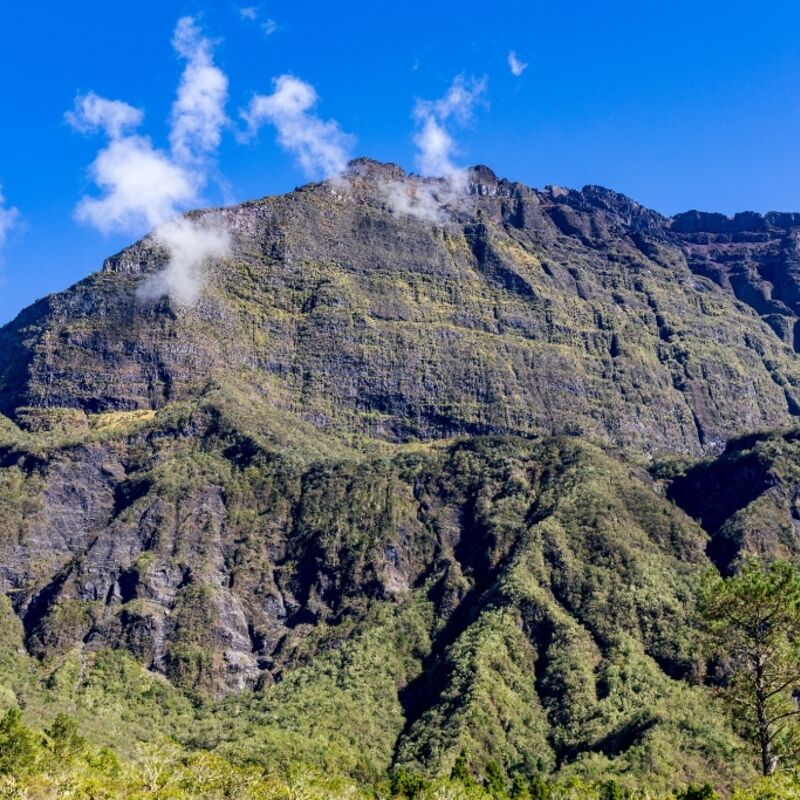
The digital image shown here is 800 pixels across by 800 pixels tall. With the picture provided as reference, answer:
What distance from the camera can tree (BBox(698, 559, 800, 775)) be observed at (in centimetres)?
6850

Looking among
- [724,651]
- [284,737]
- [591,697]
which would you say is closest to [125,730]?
[284,737]

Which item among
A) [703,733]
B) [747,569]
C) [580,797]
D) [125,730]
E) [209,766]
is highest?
[747,569]

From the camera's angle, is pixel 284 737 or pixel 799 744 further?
pixel 284 737

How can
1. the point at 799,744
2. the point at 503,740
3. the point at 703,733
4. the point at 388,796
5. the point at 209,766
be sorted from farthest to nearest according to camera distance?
the point at 503,740 → the point at 703,733 → the point at 388,796 → the point at 209,766 → the point at 799,744

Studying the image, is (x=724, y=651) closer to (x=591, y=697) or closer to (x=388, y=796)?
(x=388, y=796)

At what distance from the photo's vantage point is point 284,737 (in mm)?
181875

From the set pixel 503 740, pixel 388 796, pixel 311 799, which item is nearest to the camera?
pixel 311 799

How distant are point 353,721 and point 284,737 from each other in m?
20.1

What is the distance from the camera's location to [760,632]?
230 feet

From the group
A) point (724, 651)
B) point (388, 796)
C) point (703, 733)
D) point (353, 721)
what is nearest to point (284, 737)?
point (353, 721)

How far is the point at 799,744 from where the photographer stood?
70.4 metres

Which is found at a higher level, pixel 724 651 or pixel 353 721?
pixel 724 651

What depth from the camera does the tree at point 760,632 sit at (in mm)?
68500

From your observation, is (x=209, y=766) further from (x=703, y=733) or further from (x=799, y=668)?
(x=703, y=733)
